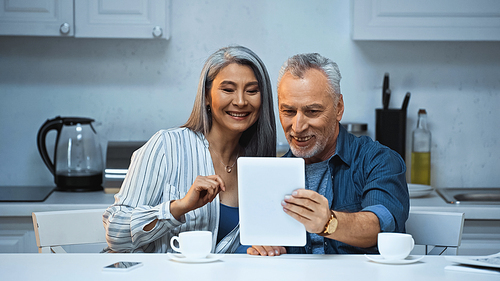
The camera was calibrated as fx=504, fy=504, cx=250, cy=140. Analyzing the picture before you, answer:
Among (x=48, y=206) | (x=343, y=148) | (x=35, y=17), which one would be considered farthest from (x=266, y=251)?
(x=35, y=17)

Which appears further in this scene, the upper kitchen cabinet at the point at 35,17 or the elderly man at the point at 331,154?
the upper kitchen cabinet at the point at 35,17

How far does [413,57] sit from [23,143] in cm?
207

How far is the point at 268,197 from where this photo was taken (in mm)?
1106

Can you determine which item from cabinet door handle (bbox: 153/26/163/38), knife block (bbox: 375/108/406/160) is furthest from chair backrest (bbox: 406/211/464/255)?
cabinet door handle (bbox: 153/26/163/38)

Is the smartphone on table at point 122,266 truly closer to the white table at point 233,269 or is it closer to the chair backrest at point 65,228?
the white table at point 233,269

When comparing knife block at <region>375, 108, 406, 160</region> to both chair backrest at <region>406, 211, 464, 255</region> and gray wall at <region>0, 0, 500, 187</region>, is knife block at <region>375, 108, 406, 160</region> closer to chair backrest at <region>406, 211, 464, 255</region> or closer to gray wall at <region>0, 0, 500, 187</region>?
gray wall at <region>0, 0, 500, 187</region>

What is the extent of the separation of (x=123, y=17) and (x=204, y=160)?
1053mm

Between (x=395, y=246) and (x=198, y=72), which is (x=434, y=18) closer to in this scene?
(x=198, y=72)

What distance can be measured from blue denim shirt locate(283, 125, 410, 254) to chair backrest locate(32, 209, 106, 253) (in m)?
0.57

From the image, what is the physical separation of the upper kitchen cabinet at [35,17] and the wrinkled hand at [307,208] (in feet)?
5.33

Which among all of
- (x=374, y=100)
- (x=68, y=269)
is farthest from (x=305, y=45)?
(x=68, y=269)

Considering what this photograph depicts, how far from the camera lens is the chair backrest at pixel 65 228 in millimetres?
1393

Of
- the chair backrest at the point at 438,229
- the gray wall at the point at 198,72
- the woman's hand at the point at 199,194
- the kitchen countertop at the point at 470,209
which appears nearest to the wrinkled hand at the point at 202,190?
the woman's hand at the point at 199,194

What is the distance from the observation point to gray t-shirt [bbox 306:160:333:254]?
1452 millimetres
